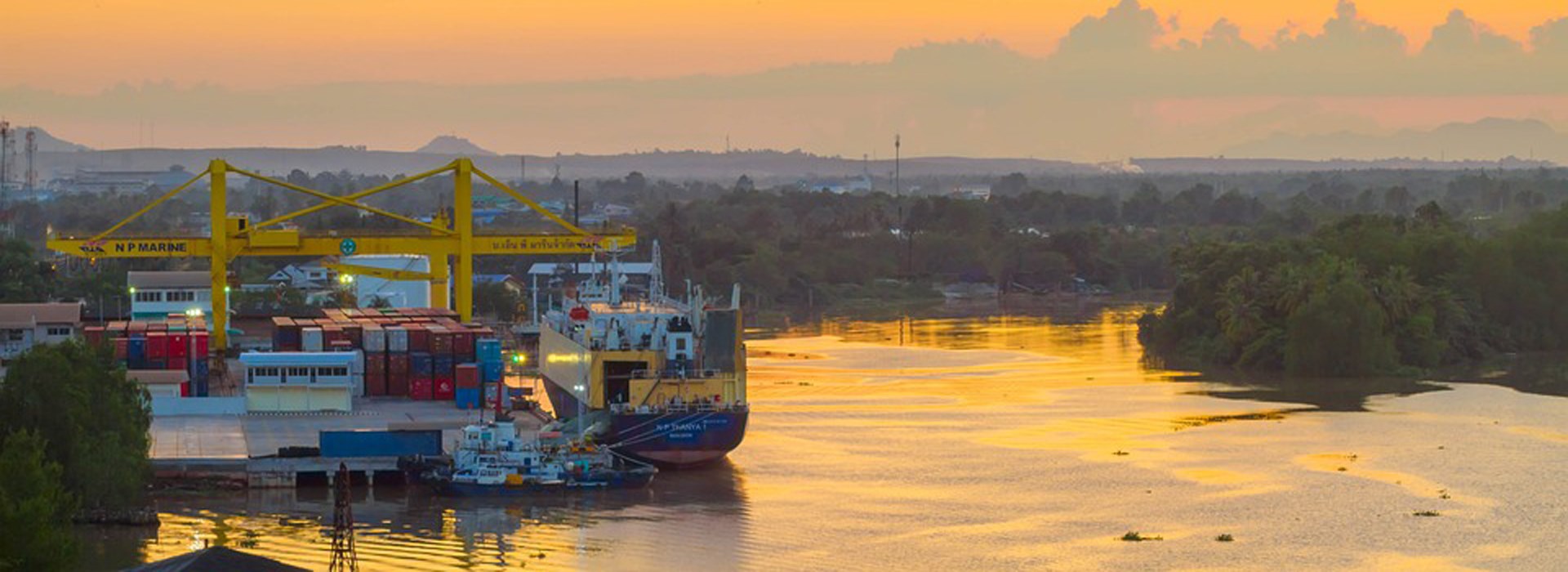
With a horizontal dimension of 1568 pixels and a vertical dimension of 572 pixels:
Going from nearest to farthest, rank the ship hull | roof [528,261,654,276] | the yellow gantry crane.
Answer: the ship hull, the yellow gantry crane, roof [528,261,654,276]

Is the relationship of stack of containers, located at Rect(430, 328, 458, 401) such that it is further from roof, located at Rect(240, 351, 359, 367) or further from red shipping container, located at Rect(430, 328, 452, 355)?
roof, located at Rect(240, 351, 359, 367)

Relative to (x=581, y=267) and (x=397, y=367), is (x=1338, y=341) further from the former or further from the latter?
(x=581, y=267)

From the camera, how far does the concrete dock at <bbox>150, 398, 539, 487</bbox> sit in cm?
3619

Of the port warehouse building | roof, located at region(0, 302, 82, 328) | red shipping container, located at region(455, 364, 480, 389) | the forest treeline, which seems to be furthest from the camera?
the forest treeline

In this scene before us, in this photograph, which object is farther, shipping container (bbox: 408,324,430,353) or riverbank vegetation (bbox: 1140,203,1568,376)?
riverbank vegetation (bbox: 1140,203,1568,376)

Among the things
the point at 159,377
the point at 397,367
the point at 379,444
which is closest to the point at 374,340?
the point at 397,367

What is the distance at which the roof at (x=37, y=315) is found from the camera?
48.5 meters

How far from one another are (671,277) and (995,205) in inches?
1876

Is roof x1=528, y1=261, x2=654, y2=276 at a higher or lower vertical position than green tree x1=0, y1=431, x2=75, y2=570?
higher

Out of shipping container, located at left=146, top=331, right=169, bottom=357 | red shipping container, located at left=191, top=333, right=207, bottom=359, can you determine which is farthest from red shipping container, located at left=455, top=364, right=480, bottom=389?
shipping container, located at left=146, top=331, right=169, bottom=357

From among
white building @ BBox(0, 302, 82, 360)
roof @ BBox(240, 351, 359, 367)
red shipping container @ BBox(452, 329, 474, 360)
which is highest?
white building @ BBox(0, 302, 82, 360)

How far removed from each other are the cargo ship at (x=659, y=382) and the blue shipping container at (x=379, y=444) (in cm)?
294

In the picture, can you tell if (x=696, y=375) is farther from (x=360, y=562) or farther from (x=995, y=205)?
(x=995, y=205)

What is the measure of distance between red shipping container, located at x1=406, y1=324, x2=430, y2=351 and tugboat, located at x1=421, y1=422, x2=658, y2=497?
905 centimetres
